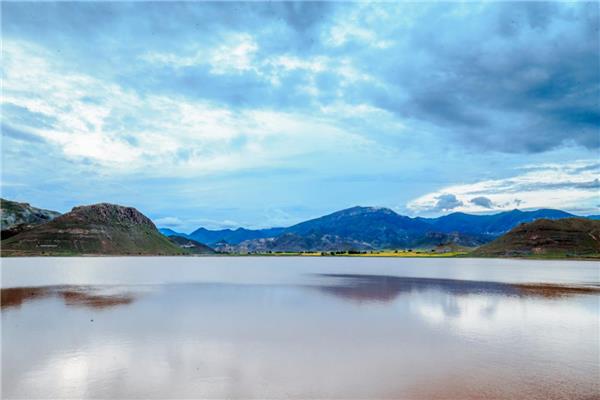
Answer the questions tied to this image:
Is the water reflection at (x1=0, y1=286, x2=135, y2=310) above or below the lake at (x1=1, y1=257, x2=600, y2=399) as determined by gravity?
above

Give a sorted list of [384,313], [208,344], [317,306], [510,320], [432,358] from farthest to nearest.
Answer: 1. [317,306]
2. [384,313]
3. [510,320]
4. [208,344]
5. [432,358]

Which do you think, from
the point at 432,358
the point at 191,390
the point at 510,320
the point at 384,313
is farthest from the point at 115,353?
the point at 510,320

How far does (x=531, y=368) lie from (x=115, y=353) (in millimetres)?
25022

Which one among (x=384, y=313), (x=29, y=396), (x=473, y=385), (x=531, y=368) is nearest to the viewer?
(x=29, y=396)

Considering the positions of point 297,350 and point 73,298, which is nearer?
point 297,350

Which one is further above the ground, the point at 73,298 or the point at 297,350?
the point at 73,298

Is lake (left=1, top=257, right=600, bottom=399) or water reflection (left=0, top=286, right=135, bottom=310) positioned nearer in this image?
lake (left=1, top=257, right=600, bottom=399)

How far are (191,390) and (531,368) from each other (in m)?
19.0

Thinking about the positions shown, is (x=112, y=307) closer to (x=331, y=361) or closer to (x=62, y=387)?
(x=62, y=387)

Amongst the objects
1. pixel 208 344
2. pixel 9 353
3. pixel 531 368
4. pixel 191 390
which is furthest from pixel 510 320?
pixel 9 353

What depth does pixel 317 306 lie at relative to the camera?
50.3 meters

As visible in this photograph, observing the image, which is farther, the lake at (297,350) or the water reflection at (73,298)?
the water reflection at (73,298)

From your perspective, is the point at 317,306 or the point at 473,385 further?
the point at 317,306

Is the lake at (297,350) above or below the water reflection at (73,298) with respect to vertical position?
below
